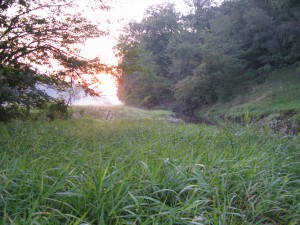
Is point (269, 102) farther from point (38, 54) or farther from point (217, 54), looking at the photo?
point (38, 54)

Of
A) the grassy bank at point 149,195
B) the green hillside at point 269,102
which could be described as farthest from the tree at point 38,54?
the green hillside at point 269,102

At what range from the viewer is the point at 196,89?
28.7 metres

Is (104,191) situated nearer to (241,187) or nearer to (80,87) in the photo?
(241,187)

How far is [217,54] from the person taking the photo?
1043 inches

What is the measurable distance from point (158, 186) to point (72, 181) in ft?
2.39

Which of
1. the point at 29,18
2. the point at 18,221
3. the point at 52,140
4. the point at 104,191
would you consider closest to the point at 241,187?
the point at 104,191

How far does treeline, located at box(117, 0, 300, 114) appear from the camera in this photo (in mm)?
25359

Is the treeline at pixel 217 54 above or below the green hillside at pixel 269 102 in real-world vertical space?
above

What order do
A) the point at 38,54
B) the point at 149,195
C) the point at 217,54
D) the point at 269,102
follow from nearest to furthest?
the point at 149,195 < the point at 38,54 < the point at 269,102 < the point at 217,54

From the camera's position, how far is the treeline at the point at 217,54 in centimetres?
2536

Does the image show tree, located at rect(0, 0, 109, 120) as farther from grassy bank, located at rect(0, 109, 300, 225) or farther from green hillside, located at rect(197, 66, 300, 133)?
green hillside, located at rect(197, 66, 300, 133)

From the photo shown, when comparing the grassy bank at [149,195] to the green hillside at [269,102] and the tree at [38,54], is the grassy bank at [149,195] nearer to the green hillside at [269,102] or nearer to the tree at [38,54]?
the tree at [38,54]

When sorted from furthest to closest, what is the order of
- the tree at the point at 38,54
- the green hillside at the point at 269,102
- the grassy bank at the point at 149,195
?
1. the green hillside at the point at 269,102
2. the tree at the point at 38,54
3. the grassy bank at the point at 149,195

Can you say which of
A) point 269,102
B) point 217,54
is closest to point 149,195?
point 269,102
